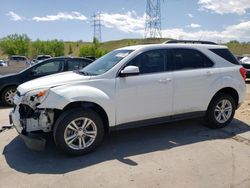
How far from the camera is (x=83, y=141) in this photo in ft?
14.9

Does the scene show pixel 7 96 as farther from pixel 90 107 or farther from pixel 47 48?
pixel 47 48

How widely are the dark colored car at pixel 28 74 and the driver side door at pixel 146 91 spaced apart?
4.78 m

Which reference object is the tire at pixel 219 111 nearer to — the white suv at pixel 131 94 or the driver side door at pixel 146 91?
the white suv at pixel 131 94

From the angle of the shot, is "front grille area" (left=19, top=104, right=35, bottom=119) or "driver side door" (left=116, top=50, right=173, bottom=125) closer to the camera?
"front grille area" (left=19, top=104, right=35, bottom=119)

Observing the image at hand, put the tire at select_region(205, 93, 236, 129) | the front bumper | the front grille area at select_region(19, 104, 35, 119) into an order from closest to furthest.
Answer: the front bumper
the front grille area at select_region(19, 104, 35, 119)
the tire at select_region(205, 93, 236, 129)

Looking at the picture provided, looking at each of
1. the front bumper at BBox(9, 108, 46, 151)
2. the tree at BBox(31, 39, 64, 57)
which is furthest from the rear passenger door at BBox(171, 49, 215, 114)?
the tree at BBox(31, 39, 64, 57)

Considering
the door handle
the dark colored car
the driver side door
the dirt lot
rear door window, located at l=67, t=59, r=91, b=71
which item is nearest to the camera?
the dirt lot

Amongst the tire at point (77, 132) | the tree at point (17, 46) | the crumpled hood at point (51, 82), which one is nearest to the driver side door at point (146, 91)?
the tire at point (77, 132)

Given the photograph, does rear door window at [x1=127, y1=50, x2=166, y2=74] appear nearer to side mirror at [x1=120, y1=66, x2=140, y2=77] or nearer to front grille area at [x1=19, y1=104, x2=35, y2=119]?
side mirror at [x1=120, y1=66, x2=140, y2=77]

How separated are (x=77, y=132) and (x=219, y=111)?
304 centimetres

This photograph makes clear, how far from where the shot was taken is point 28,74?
8.84 m

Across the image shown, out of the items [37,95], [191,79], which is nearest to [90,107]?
[37,95]

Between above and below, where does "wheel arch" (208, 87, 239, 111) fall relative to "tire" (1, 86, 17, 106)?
above

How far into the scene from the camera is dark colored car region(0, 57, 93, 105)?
8688 mm
